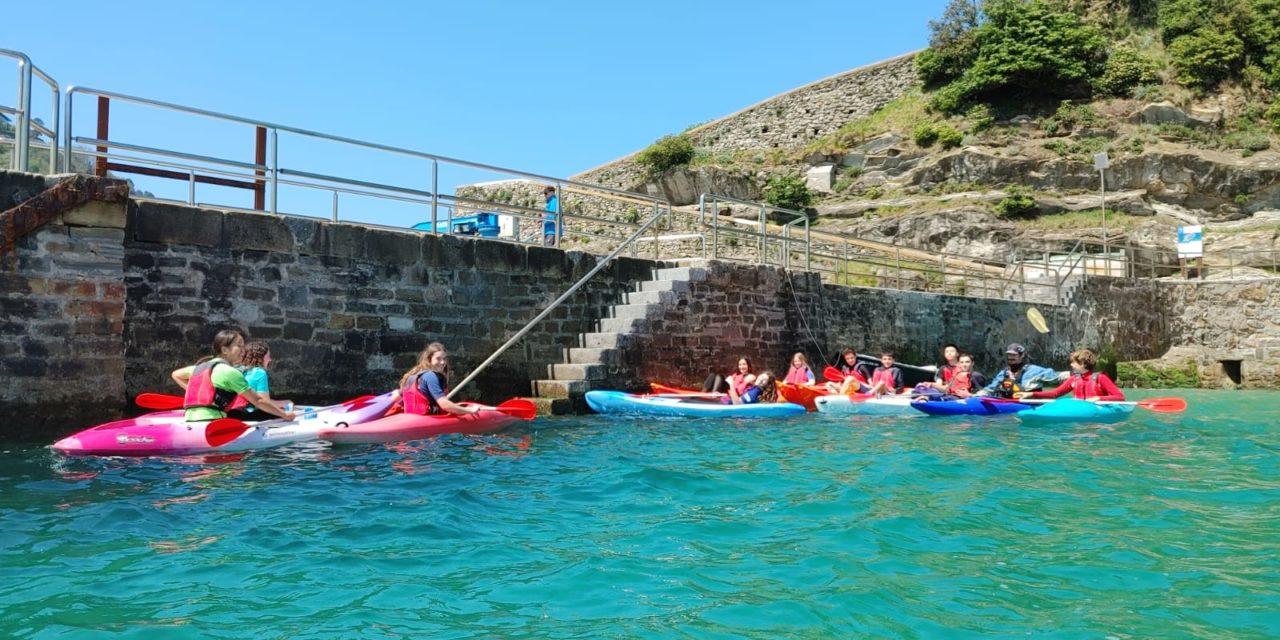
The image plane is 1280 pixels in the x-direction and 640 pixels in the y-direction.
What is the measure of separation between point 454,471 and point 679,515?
238 centimetres

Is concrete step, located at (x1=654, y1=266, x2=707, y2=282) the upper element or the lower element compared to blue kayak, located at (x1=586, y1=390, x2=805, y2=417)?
upper

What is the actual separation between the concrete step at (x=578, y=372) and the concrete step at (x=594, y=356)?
0.47 ft

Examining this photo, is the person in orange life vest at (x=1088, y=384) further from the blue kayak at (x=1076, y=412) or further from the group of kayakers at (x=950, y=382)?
the blue kayak at (x=1076, y=412)

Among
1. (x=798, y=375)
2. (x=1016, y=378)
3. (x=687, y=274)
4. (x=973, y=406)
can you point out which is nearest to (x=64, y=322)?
(x=687, y=274)

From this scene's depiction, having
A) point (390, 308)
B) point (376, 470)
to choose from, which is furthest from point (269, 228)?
point (376, 470)

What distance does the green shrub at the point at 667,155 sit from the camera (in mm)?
36594

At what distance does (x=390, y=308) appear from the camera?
11.3 metres

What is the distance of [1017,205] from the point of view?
30547 mm

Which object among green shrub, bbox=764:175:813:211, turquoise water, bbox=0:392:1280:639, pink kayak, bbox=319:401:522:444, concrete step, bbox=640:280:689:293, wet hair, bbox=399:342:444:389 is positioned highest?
green shrub, bbox=764:175:813:211

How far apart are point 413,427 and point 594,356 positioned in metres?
4.03

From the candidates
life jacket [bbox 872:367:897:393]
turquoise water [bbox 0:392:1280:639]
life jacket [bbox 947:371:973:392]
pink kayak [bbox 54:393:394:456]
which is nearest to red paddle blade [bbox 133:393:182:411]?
pink kayak [bbox 54:393:394:456]

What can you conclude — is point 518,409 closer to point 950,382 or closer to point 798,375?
point 798,375

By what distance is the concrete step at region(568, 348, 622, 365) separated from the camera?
42.5 ft

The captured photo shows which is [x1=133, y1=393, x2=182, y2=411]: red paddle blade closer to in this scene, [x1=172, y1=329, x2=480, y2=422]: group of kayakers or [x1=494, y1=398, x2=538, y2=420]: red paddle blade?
[x1=172, y1=329, x2=480, y2=422]: group of kayakers
